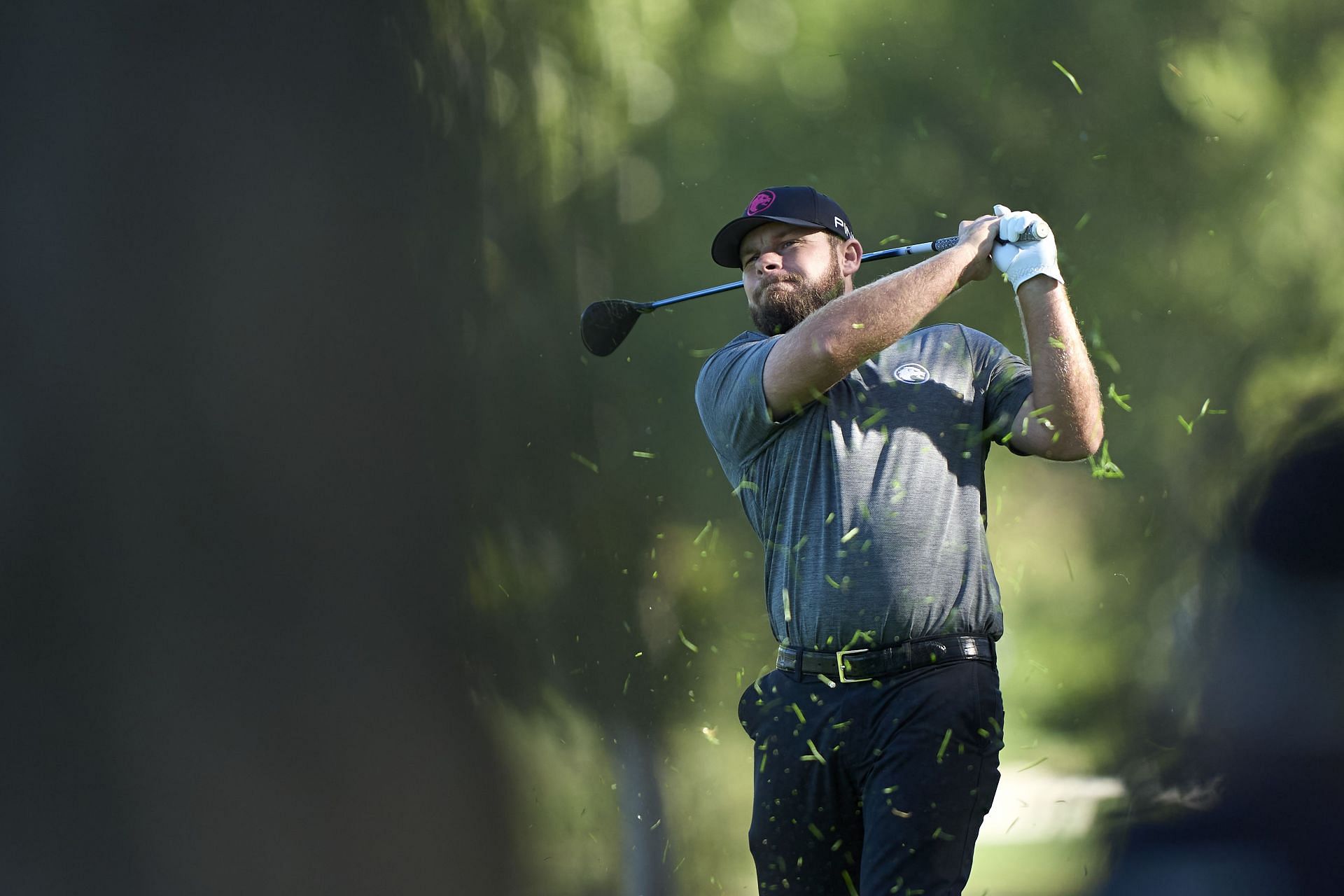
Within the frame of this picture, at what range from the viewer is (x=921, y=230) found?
304cm

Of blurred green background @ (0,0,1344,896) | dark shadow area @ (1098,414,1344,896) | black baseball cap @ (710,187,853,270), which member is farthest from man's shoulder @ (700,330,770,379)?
dark shadow area @ (1098,414,1344,896)

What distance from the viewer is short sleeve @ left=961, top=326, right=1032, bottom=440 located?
1.77m

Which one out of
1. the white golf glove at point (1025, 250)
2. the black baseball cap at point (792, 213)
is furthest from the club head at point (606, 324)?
the white golf glove at point (1025, 250)

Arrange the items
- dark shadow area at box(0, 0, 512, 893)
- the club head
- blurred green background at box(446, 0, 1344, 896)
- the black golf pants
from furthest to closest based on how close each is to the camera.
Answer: blurred green background at box(446, 0, 1344, 896) → the club head → dark shadow area at box(0, 0, 512, 893) → the black golf pants

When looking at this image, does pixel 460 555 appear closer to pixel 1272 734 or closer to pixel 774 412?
pixel 774 412

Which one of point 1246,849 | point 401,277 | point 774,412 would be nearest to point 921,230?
point 401,277

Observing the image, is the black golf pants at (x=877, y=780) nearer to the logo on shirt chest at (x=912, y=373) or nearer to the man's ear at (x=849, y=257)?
the logo on shirt chest at (x=912, y=373)

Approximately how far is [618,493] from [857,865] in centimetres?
142

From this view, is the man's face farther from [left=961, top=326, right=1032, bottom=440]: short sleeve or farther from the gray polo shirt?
[left=961, top=326, right=1032, bottom=440]: short sleeve

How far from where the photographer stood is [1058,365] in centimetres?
168

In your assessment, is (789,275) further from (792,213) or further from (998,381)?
(998,381)

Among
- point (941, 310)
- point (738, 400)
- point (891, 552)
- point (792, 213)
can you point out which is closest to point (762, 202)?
point (792, 213)

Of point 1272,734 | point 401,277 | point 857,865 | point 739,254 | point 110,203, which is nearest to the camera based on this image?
point 857,865

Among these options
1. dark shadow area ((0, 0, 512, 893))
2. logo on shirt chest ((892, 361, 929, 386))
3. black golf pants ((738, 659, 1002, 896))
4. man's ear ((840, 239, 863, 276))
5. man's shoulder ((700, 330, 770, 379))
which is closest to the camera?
black golf pants ((738, 659, 1002, 896))
